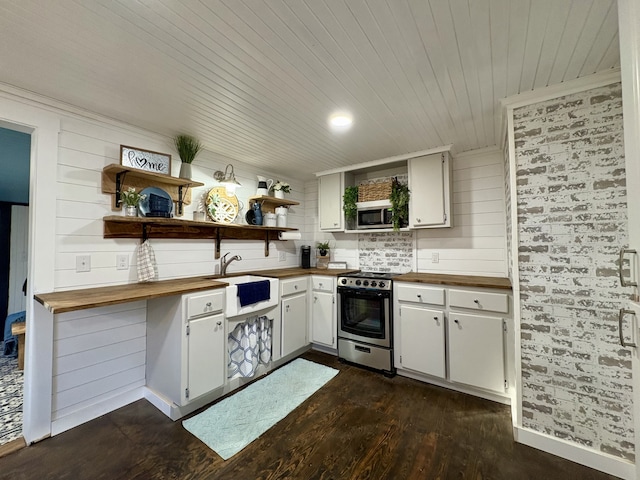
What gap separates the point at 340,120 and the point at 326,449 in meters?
2.39

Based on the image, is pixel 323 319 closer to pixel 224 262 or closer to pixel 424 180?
pixel 224 262

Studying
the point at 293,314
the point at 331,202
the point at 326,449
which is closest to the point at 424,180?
the point at 331,202

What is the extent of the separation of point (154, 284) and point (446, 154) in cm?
304

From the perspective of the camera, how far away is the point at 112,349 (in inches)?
88.4

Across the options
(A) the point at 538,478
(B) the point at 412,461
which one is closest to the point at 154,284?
(B) the point at 412,461

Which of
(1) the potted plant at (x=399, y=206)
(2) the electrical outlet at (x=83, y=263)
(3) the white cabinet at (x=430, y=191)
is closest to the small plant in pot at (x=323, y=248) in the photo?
(1) the potted plant at (x=399, y=206)

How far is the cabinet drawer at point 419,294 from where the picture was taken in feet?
8.41

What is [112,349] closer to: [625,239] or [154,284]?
[154,284]

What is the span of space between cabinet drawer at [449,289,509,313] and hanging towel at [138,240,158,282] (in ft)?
8.64

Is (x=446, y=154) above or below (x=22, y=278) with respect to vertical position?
above

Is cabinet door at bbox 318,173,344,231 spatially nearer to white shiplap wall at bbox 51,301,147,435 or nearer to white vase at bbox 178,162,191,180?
white vase at bbox 178,162,191,180

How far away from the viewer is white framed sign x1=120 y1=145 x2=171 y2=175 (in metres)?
2.30

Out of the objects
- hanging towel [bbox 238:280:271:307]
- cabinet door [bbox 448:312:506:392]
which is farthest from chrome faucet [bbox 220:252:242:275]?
cabinet door [bbox 448:312:506:392]

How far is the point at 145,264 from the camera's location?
2332 mm
